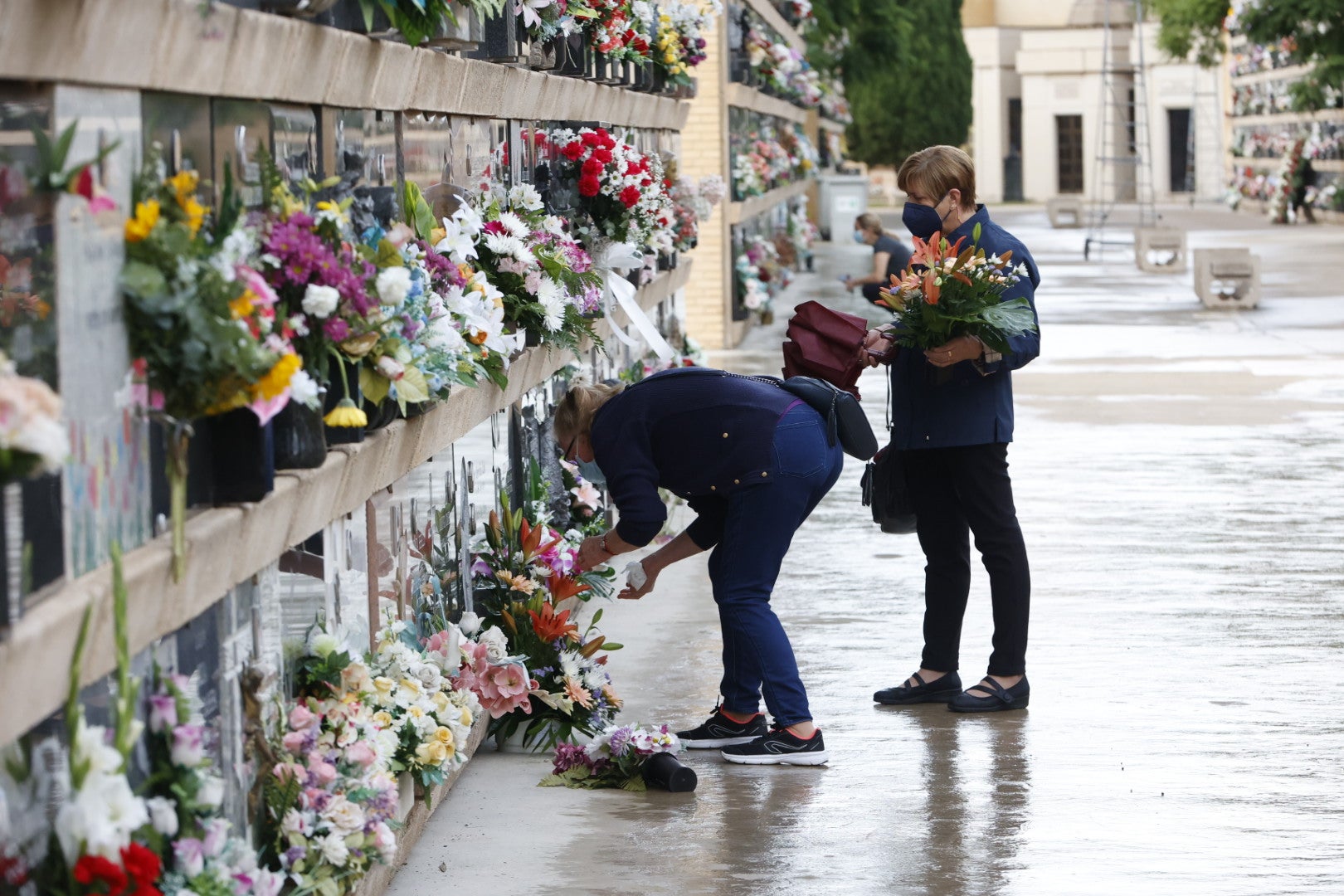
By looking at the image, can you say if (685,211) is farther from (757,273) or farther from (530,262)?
(757,273)

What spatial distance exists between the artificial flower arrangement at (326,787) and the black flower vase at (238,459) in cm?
63

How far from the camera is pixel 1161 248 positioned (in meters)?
31.0

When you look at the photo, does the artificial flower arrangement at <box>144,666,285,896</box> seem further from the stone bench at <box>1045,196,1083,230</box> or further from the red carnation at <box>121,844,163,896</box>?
the stone bench at <box>1045,196,1083,230</box>

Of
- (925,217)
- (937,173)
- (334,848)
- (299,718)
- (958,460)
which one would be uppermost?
(937,173)

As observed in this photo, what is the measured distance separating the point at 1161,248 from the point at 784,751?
2621cm

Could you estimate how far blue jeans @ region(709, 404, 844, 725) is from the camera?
→ 19.6ft

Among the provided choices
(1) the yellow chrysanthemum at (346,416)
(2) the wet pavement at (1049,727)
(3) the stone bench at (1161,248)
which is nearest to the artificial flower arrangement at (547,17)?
(2) the wet pavement at (1049,727)

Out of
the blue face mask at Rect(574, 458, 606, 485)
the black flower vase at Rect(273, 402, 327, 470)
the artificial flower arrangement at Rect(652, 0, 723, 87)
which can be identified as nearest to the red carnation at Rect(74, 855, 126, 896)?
the black flower vase at Rect(273, 402, 327, 470)

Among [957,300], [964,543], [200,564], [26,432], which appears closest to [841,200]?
[964,543]

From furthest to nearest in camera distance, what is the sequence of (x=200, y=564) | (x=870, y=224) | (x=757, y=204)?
1. (x=757, y=204)
2. (x=870, y=224)
3. (x=200, y=564)

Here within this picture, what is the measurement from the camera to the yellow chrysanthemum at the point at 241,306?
3.26 meters

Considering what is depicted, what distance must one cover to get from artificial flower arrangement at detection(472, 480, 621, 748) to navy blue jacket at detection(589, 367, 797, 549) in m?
0.61

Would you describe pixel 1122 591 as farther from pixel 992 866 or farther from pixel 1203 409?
pixel 1203 409

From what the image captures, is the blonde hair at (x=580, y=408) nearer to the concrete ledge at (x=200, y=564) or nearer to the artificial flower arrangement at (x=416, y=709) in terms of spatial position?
the concrete ledge at (x=200, y=564)
